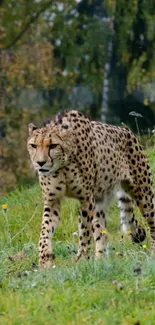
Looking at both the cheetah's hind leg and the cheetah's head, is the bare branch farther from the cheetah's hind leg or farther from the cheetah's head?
the cheetah's head

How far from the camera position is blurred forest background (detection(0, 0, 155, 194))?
15.7 m

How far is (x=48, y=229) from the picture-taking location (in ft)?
20.6

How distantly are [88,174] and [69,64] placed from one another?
11.0 meters

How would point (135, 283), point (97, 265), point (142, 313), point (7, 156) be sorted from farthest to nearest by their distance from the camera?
1. point (7, 156)
2. point (97, 265)
3. point (135, 283)
4. point (142, 313)

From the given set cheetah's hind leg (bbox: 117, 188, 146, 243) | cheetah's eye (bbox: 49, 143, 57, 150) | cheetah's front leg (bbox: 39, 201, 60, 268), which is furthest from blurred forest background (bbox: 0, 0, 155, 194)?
cheetah's eye (bbox: 49, 143, 57, 150)

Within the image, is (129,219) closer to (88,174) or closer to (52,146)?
(88,174)

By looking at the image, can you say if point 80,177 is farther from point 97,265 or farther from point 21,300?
point 21,300

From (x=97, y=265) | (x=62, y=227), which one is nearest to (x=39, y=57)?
(x=62, y=227)

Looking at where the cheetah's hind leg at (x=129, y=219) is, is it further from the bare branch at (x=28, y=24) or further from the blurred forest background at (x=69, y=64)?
the bare branch at (x=28, y=24)

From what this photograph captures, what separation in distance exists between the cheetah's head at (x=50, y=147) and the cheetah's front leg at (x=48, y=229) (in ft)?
0.97

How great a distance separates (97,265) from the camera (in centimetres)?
516

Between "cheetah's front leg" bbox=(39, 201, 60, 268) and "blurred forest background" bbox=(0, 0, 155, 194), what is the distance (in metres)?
8.14

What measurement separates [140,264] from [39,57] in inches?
495

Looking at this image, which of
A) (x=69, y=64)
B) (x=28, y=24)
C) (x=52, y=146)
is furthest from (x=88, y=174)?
(x=28, y=24)
